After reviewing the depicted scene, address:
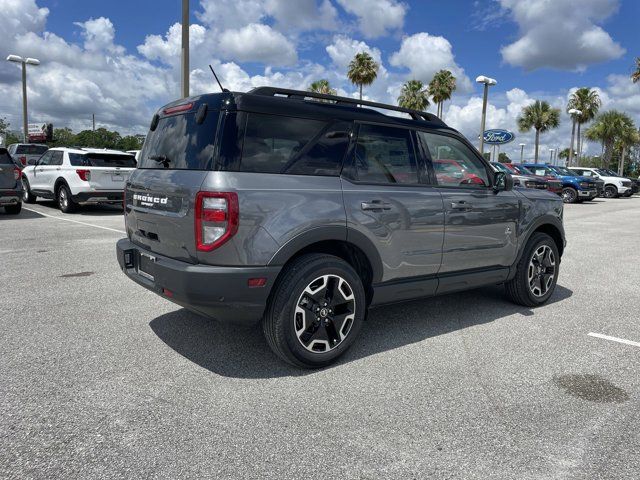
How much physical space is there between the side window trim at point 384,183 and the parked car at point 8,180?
10089mm

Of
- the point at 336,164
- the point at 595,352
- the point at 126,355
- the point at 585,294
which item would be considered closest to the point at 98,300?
the point at 126,355

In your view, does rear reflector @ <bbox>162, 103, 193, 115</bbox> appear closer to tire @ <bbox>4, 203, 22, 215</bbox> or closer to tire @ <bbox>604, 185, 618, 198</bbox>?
tire @ <bbox>4, 203, 22, 215</bbox>

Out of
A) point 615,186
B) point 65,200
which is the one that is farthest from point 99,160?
point 615,186

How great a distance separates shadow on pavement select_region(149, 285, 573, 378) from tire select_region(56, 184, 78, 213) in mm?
9431

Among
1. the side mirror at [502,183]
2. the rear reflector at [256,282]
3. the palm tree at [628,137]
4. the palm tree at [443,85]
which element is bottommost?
the rear reflector at [256,282]

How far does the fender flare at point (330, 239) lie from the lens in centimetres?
322

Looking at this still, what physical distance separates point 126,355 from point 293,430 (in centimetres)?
163

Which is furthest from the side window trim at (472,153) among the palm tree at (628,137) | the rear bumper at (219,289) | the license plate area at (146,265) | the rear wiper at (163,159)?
the palm tree at (628,137)

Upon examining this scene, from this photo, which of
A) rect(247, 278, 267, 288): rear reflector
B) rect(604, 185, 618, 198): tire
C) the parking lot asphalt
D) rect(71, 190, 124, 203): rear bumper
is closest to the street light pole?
rect(71, 190, 124, 203): rear bumper

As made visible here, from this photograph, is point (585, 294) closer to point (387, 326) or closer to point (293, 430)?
point (387, 326)

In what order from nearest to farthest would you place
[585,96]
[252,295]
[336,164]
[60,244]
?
[252,295] < [336,164] < [60,244] < [585,96]

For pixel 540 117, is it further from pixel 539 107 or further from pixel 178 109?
pixel 178 109

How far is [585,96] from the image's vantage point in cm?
4709

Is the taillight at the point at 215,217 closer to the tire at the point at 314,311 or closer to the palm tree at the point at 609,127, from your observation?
the tire at the point at 314,311
